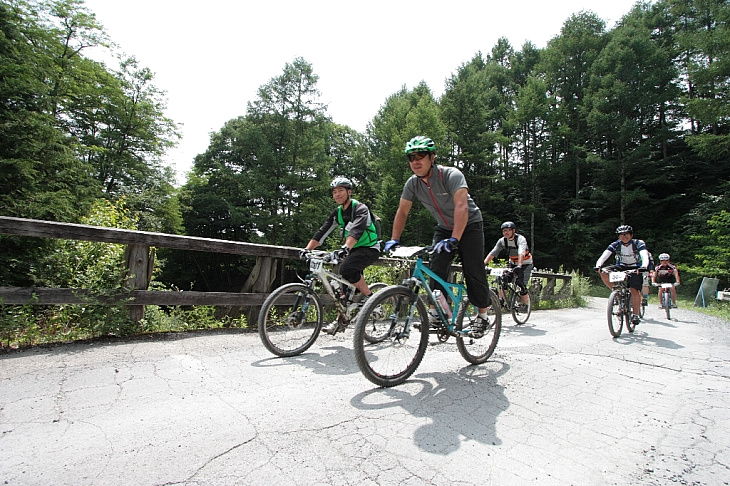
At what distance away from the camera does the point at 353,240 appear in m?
4.19

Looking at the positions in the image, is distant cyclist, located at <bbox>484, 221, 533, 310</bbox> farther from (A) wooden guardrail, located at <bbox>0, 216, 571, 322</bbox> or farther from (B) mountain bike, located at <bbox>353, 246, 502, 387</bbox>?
(A) wooden guardrail, located at <bbox>0, 216, 571, 322</bbox>

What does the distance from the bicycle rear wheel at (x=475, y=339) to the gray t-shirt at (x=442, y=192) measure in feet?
2.69

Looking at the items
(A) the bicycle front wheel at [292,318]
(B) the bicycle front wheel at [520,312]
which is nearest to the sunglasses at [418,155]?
(A) the bicycle front wheel at [292,318]

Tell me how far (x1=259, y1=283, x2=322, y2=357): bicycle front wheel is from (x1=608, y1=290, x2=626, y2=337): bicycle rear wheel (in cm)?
485

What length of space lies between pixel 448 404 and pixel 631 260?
20.4 feet

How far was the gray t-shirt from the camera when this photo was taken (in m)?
3.36

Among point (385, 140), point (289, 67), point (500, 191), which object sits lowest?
point (500, 191)

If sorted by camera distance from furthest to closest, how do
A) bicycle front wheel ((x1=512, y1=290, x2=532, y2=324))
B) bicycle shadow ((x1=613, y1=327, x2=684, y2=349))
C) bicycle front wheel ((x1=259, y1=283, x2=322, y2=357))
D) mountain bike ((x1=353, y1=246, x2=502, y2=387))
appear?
bicycle front wheel ((x1=512, y1=290, x2=532, y2=324)) < bicycle shadow ((x1=613, y1=327, x2=684, y2=349)) < bicycle front wheel ((x1=259, y1=283, x2=322, y2=357)) < mountain bike ((x1=353, y1=246, x2=502, y2=387))

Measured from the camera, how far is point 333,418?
2.28 metres

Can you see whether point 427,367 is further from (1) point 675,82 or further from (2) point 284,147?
(1) point 675,82

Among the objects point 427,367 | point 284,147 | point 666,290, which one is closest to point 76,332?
point 427,367

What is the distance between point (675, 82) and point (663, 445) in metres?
42.3

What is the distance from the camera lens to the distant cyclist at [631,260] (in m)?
6.41

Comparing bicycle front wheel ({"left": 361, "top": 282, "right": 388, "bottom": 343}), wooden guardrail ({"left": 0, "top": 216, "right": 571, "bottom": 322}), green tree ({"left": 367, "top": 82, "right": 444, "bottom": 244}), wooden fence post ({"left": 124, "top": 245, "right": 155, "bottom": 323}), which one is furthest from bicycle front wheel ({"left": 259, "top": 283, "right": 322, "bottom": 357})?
green tree ({"left": 367, "top": 82, "right": 444, "bottom": 244})
